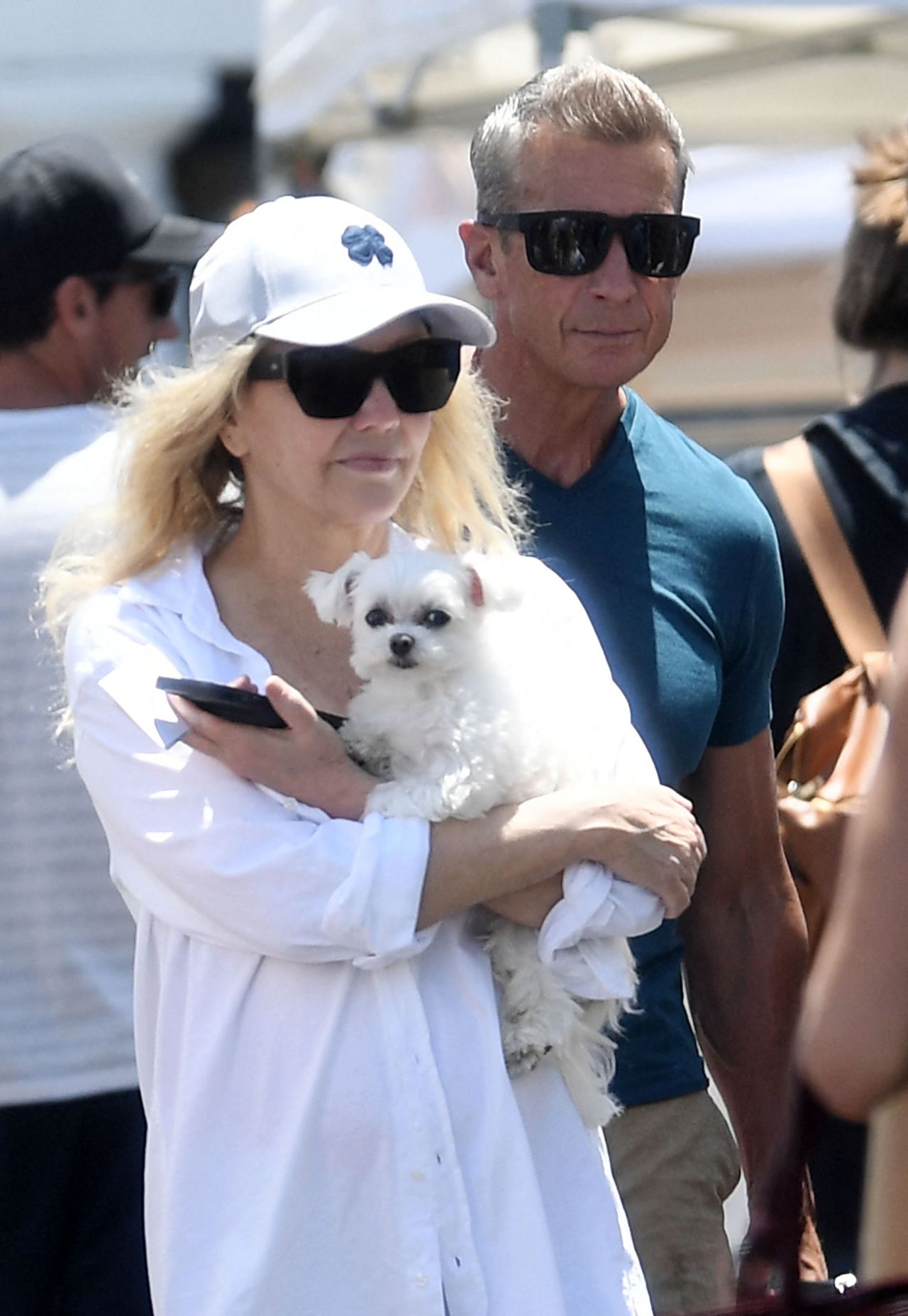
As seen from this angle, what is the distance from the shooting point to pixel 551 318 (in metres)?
3.33

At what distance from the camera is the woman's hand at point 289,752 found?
7.75 feet

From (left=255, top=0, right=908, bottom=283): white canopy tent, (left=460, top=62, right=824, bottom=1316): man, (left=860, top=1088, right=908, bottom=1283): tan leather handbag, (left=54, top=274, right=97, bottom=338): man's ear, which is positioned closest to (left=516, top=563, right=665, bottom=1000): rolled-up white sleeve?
(left=460, top=62, right=824, bottom=1316): man

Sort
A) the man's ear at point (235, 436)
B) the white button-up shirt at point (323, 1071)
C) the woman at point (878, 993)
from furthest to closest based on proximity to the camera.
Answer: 1. the man's ear at point (235, 436)
2. the white button-up shirt at point (323, 1071)
3. the woman at point (878, 993)

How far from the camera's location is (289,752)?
239 cm

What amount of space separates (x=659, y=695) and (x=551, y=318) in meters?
0.68

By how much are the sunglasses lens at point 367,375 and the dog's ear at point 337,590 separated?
0.64 feet

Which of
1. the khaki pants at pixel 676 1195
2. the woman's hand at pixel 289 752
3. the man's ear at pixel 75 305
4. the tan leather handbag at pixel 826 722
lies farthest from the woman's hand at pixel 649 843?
the man's ear at pixel 75 305

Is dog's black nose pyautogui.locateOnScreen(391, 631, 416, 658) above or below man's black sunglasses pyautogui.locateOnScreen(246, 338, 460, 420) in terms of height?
below

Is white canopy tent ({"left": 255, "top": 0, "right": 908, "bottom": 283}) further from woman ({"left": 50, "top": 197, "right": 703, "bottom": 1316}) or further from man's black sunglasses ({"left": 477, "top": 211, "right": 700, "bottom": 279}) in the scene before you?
woman ({"left": 50, "top": 197, "right": 703, "bottom": 1316})

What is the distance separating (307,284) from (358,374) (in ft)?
0.44

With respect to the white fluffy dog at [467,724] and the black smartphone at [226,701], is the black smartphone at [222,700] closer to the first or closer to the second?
the black smartphone at [226,701]

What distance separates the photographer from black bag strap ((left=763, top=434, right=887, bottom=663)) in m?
3.43

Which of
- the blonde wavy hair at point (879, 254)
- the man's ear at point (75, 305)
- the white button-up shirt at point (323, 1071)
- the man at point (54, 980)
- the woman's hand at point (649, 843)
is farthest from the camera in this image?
the man's ear at point (75, 305)

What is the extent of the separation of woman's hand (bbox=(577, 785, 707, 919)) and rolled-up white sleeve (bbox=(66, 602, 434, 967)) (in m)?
0.21
